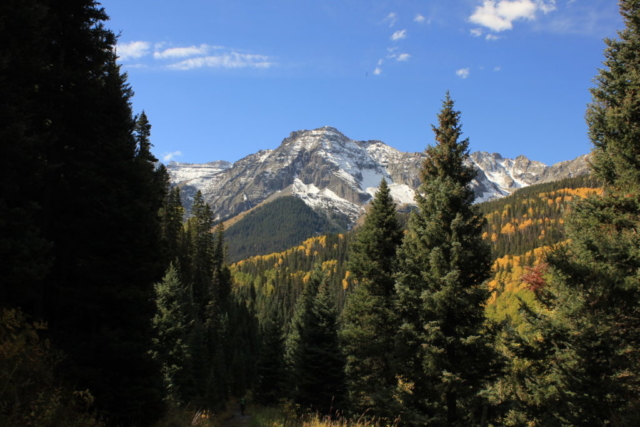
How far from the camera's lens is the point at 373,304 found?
17.3 m

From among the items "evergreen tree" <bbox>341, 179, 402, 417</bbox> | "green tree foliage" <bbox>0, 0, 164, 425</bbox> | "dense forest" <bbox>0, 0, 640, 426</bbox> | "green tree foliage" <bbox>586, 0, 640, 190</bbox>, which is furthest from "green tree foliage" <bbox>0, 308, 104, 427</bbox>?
"green tree foliage" <bbox>586, 0, 640, 190</bbox>

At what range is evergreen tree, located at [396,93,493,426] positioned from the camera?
489 inches

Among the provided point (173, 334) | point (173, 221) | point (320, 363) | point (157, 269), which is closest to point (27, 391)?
point (157, 269)

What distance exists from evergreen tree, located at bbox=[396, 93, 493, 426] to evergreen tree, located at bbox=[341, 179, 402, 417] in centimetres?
272

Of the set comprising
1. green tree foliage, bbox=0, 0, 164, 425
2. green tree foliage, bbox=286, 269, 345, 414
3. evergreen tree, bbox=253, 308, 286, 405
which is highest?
green tree foliage, bbox=0, 0, 164, 425

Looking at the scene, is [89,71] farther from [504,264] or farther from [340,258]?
[340,258]

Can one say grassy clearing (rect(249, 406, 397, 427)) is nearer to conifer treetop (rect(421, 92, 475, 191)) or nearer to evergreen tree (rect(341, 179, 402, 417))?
evergreen tree (rect(341, 179, 402, 417))

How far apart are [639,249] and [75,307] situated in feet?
48.9

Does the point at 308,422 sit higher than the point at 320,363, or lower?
higher

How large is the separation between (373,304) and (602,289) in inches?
347

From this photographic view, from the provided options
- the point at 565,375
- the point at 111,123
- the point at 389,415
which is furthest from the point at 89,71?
the point at 565,375

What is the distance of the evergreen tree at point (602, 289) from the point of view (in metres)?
9.70

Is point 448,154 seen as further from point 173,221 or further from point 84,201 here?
point 173,221

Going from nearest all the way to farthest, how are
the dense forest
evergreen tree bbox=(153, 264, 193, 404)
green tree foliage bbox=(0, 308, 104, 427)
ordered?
1. green tree foliage bbox=(0, 308, 104, 427)
2. the dense forest
3. evergreen tree bbox=(153, 264, 193, 404)
